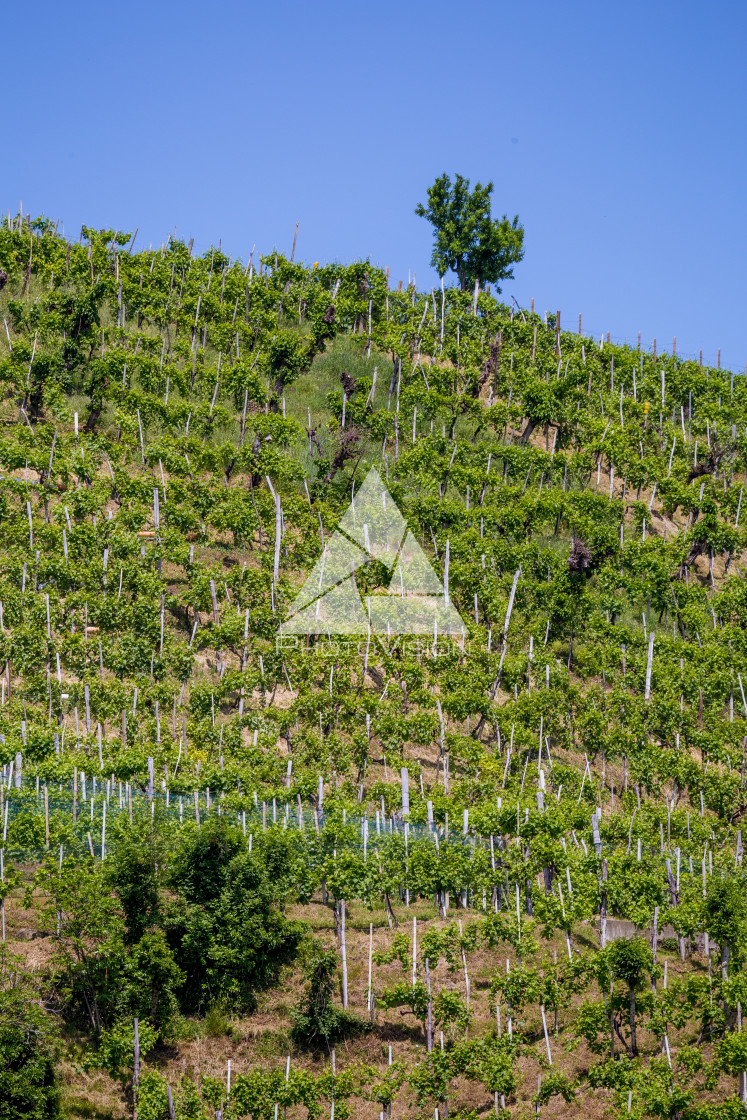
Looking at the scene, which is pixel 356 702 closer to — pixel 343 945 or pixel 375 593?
pixel 375 593

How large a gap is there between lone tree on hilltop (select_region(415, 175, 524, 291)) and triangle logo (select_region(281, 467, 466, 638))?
23296 millimetres

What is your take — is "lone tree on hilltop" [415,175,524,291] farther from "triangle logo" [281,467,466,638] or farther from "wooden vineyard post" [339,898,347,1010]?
"wooden vineyard post" [339,898,347,1010]

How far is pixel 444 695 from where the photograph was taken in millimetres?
30172

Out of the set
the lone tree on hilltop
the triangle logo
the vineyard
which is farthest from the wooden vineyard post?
the lone tree on hilltop

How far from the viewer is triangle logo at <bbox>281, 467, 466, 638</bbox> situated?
1267 inches

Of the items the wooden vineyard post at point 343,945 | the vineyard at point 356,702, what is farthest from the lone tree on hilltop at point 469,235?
the wooden vineyard post at point 343,945

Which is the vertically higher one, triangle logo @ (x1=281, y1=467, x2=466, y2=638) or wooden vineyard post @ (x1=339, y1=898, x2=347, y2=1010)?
triangle logo @ (x1=281, y1=467, x2=466, y2=638)

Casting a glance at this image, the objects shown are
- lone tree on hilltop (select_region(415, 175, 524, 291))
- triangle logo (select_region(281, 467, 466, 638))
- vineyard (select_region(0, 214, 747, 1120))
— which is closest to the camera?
vineyard (select_region(0, 214, 747, 1120))

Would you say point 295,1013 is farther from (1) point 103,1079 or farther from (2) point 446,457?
(2) point 446,457

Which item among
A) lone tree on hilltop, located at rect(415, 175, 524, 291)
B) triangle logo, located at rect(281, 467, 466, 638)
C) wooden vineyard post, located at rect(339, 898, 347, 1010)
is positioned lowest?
wooden vineyard post, located at rect(339, 898, 347, 1010)

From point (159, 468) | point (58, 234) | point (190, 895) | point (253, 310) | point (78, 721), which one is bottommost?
point (190, 895)

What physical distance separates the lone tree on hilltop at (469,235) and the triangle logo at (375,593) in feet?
76.4

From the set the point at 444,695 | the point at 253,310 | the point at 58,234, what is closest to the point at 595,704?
the point at 444,695

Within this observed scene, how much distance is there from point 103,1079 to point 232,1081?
2056mm
